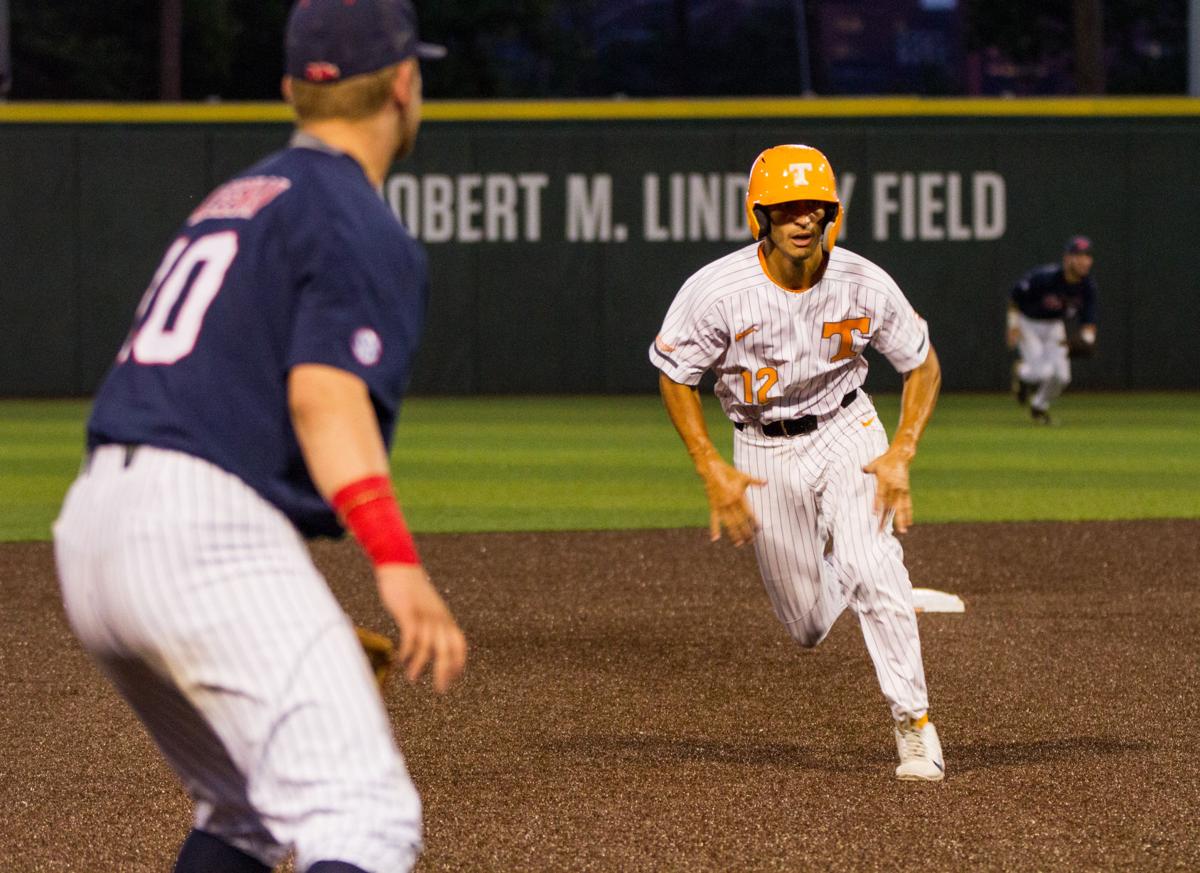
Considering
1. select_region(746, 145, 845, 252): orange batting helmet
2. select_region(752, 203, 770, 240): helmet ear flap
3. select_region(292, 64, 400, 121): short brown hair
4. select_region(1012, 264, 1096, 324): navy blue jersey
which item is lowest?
select_region(1012, 264, 1096, 324): navy blue jersey

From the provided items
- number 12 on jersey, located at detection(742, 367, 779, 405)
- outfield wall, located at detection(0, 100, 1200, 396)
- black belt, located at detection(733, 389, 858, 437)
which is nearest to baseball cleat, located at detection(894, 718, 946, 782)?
black belt, located at detection(733, 389, 858, 437)

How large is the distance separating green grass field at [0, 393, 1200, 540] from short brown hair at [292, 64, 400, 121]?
9.89m

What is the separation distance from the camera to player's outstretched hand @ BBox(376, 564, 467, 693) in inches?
116

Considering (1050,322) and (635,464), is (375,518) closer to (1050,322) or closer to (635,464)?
(635,464)

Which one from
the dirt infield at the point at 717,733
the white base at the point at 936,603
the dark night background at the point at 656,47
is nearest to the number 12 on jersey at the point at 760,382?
the dirt infield at the point at 717,733

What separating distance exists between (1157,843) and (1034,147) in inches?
848

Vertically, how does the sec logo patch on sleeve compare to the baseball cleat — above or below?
above

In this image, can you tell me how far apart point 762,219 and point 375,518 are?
376 cm

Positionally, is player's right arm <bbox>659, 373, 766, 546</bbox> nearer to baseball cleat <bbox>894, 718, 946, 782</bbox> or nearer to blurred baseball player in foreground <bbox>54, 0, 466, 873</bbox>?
baseball cleat <bbox>894, 718, 946, 782</bbox>

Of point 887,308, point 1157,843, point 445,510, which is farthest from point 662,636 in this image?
point 445,510

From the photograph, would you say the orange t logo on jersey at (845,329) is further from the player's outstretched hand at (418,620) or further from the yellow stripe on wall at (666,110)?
the yellow stripe on wall at (666,110)

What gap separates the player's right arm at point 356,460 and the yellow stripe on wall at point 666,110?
2276 centimetres

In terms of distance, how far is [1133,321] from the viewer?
25859 millimetres

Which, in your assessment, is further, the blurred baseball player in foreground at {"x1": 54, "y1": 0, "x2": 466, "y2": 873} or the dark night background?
the dark night background
